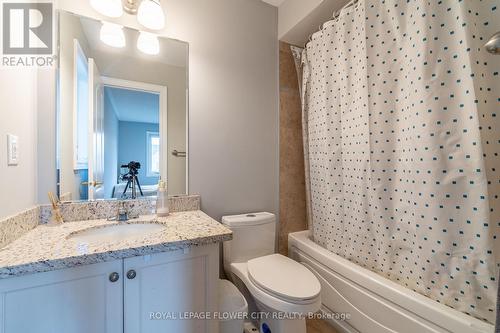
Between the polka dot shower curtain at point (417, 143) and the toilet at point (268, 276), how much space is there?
437mm

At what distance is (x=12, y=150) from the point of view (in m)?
0.90

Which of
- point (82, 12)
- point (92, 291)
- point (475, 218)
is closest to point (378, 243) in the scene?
point (475, 218)

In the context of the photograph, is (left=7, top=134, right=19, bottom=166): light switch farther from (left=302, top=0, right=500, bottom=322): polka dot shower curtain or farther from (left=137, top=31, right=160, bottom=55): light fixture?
(left=302, top=0, right=500, bottom=322): polka dot shower curtain

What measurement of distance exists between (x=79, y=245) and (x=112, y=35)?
117 centimetres

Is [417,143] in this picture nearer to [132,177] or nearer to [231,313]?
[231,313]

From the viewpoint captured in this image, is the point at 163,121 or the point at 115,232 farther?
the point at 163,121

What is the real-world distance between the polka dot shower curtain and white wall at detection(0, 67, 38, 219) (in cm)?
167

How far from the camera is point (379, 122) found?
1.18m

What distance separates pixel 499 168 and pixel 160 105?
1.70m

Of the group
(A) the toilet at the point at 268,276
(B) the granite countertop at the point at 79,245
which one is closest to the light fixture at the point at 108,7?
(B) the granite countertop at the point at 79,245

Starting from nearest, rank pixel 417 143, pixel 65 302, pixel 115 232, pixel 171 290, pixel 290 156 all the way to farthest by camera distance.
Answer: pixel 65 302 → pixel 171 290 → pixel 417 143 → pixel 115 232 → pixel 290 156

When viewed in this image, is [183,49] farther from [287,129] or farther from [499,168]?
[499,168]

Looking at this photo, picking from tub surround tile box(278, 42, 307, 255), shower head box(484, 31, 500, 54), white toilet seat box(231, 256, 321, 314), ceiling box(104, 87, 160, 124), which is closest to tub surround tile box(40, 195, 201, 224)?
ceiling box(104, 87, 160, 124)

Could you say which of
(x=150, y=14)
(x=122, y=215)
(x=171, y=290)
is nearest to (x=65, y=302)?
(x=171, y=290)
